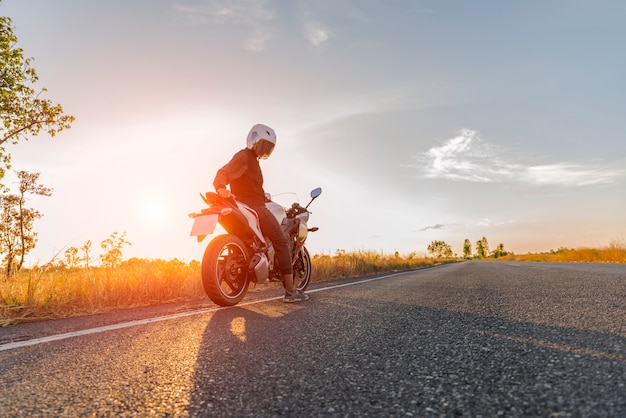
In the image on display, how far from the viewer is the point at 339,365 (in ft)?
6.71

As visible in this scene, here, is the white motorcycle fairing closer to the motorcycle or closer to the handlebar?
the motorcycle

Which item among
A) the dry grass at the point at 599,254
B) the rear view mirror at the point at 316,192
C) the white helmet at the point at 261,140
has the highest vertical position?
the white helmet at the point at 261,140

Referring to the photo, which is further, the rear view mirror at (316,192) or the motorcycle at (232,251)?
the rear view mirror at (316,192)

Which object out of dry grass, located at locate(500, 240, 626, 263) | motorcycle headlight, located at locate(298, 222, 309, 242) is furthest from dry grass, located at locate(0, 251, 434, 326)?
dry grass, located at locate(500, 240, 626, 263)

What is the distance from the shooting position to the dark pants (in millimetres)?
5090

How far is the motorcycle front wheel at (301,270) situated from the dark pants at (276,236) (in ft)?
3.40

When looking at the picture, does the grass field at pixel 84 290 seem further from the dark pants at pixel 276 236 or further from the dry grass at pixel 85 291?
the dark pants at pixel 276 236

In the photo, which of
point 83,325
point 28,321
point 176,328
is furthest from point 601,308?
point 28,321

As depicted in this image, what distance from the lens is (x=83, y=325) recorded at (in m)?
3.80

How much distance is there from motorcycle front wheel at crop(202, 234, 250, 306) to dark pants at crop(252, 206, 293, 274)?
40cm

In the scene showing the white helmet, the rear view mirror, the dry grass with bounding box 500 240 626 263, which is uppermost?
the white helmet

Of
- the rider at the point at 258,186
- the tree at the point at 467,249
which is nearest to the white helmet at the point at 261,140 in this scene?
the rider at the point at 258,186

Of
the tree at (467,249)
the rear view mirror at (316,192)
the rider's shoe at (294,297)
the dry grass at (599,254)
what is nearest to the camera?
the rider's shoe at (294,297)

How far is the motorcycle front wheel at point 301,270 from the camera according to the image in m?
6.28
